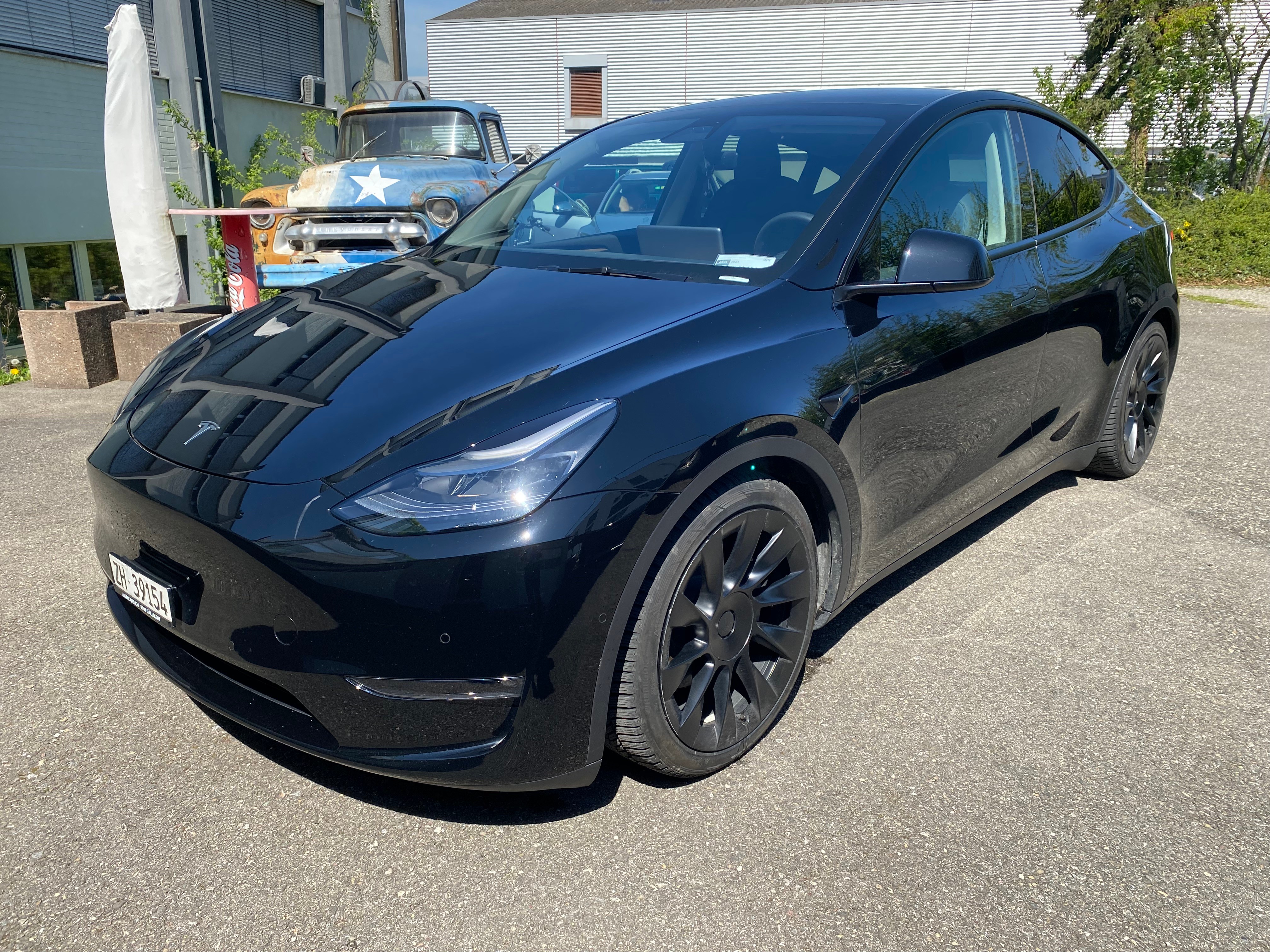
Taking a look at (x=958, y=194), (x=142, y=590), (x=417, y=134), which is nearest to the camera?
(x=142, y=590)

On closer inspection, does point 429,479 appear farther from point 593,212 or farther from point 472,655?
point 593,212

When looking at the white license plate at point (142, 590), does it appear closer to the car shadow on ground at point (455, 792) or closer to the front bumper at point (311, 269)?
the car shadow on ground at point (455, 792)

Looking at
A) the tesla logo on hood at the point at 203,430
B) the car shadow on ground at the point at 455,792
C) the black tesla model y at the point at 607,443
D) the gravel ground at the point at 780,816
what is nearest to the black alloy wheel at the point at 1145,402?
the black tesla model y at the point at 607,443

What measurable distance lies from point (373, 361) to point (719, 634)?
1093 millimetres

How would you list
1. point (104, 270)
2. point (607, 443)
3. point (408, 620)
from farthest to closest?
point (104, 270) < point (607, 443) < point (408, 620)

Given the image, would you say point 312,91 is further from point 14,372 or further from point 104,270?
point 14,372

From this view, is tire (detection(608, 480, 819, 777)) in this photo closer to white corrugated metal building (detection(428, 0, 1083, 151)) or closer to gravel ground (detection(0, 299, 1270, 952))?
gravel ground (detection(0, 299, 1270, 952))

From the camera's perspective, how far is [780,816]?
93.0 inches

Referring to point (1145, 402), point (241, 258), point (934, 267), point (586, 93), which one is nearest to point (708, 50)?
point (586, 93)

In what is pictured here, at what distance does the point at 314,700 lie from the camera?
2068mm

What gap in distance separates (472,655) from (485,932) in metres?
0.57

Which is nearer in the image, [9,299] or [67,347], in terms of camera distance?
[67,347]

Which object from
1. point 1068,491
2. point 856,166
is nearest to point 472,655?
point 856,166

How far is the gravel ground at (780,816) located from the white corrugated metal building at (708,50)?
23123 mm
